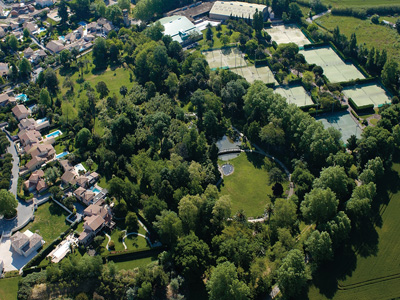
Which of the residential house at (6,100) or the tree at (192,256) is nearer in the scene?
the tree at (192,256)

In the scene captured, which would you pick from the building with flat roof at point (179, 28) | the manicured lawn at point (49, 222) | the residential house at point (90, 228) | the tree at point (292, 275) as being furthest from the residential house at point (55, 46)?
the tree at point (292, 275)

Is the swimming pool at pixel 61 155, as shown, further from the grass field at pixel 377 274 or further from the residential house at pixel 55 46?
the grass field at pixel 377 274

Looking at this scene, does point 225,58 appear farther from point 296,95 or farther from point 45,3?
point 45,3

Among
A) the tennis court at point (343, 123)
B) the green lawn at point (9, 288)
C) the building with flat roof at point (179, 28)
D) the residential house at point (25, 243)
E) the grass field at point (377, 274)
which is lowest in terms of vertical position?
the green lawn at point (9, 288)

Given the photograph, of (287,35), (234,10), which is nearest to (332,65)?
(287,35)

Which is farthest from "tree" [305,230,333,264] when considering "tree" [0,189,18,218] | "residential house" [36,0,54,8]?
"residential house" [36,0,54,8]

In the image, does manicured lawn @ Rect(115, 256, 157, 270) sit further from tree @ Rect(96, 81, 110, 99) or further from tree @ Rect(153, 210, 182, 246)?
tree @ Rect(96, 81, 110, 99)
